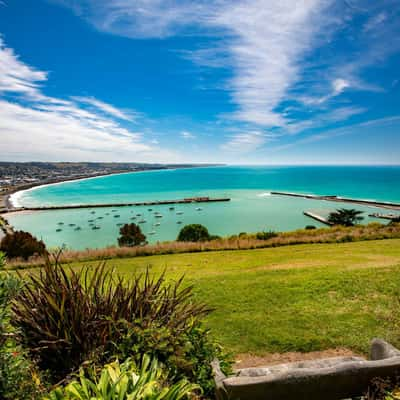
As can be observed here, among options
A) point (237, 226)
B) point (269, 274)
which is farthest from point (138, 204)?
point (269, 274)

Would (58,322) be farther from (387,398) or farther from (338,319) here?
(338,319)

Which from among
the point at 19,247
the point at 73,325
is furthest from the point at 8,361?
the point at 19,247

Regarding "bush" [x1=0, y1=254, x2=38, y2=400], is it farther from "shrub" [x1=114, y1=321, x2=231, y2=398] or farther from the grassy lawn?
the grassy lawn

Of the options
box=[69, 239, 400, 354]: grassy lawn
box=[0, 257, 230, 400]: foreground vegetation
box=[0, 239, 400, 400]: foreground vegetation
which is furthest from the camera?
box=[69, 239, 400, 354]: grassy lawn

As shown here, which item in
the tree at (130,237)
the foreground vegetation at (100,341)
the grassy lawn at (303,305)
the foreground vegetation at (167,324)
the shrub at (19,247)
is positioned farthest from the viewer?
the tree at (130,237)

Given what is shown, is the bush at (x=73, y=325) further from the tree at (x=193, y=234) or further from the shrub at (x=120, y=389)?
the tree at (x=193, y=234)

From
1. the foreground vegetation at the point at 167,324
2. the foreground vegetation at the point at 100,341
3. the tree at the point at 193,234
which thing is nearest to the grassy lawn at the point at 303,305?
the foreground vegetation at the point at 167,324

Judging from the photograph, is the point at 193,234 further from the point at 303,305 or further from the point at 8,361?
the point at 8,361

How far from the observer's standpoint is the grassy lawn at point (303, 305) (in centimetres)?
414

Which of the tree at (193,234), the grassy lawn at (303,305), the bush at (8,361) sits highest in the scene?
the bush at (8,361)

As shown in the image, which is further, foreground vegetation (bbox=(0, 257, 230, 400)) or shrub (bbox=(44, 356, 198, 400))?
foreground vegetation (bbox=(0, 257, 230, 400))

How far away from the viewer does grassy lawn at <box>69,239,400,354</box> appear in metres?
4.14

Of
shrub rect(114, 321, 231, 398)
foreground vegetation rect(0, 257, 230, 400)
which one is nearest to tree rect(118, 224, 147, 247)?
foreground vegetation rect(0, 257, 230, 400)

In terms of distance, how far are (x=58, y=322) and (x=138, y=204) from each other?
244 feet
